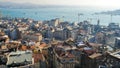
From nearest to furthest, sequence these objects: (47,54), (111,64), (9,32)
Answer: (111,64) < (47,54) < (9,32)

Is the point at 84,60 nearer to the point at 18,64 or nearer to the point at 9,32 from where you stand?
the point at 18,64

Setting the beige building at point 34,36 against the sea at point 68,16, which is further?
the sea at point 68,16

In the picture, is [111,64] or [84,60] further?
[84,60]

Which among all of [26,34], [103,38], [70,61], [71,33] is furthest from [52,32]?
[70,61]

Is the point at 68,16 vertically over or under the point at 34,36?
under

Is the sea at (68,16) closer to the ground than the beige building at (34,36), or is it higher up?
closer to the ground

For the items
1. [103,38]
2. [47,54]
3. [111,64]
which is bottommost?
[103,38]

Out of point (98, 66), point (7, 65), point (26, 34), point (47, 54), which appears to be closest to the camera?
point (98, 66)

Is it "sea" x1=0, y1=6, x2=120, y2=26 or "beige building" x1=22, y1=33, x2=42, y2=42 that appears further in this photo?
"sea" x1=0, y1=6, x2=120, y2=26

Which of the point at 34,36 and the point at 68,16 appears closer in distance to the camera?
the point at 34,36

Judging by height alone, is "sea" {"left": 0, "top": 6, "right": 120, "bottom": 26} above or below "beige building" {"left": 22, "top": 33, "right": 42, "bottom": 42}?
below

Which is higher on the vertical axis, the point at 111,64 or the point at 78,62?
the point at 111,64
